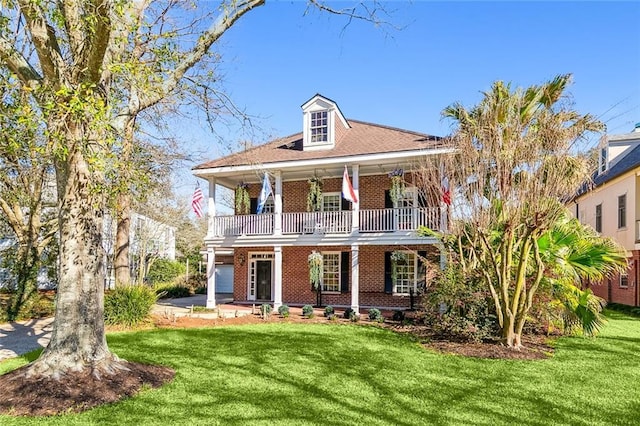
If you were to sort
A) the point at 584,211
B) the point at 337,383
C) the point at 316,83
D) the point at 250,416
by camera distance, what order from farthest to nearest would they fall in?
the point at 584,211, the point at 316,83, the point at 337,383, the point at 250,416

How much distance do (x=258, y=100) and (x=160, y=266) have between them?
18.4 m

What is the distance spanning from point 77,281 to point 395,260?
439 inches

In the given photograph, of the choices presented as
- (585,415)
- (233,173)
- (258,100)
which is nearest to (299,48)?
(258,100)

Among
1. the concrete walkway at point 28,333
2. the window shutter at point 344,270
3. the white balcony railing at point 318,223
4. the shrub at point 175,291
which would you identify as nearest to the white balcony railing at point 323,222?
the white balcony railing at point 318,223

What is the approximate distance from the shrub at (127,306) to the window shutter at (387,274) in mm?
8345

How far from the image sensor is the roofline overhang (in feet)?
46.4

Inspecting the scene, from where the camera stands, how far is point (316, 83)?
1602 centimetres

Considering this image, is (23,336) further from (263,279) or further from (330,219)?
(330,219)

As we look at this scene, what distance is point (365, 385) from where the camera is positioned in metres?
6.33

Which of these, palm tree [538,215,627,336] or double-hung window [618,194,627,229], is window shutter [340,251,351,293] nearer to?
palm tree [538,215,627,336]

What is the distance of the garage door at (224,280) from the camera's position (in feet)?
90.4

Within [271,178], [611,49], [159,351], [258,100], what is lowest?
[159,351]

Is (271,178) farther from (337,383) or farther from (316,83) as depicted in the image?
(337,383)

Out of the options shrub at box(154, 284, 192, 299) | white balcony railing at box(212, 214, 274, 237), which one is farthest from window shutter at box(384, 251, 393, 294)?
shrub at box(154, 284, 192, 299)
